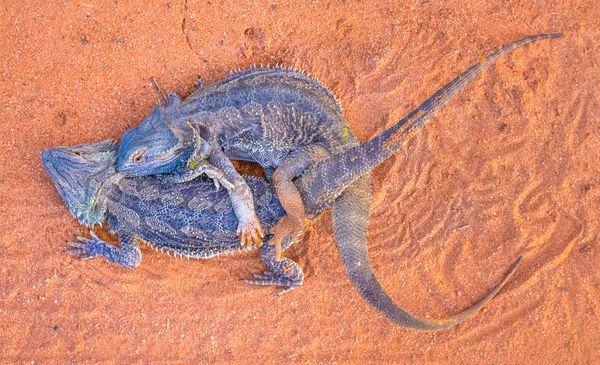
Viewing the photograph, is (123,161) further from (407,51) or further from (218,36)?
(407,51)

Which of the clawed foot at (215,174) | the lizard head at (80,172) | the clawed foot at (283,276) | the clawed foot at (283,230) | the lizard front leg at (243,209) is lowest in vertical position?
the clawed foot at (283,276)

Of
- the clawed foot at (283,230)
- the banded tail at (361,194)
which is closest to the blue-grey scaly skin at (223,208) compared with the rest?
the banded tail at (361,194)

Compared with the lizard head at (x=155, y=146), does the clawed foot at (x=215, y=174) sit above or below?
below

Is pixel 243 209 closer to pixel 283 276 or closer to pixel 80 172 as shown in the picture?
pixel 283 276

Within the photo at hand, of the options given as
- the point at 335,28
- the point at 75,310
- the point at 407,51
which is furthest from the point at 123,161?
the point at 407,51

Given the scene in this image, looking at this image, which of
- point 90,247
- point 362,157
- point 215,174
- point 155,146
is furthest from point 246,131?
point 90,247

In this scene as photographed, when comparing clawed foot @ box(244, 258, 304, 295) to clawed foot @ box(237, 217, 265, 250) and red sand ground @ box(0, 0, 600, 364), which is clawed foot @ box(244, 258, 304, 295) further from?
clawed foot @ box(237, 217, 265, 250)

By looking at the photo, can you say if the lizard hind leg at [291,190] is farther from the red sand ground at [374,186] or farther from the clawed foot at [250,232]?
the red sand ground at [374,186]
